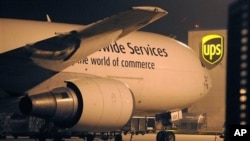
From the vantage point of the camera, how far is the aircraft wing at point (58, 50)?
10438 mm

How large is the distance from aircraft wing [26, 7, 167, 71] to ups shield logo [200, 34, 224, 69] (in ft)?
146

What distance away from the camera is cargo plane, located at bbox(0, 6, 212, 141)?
1095cm

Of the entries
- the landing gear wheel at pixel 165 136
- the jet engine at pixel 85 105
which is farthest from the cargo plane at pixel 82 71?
the landing gear wheel at pixel 165 136

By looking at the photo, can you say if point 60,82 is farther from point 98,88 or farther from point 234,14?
point 234,14

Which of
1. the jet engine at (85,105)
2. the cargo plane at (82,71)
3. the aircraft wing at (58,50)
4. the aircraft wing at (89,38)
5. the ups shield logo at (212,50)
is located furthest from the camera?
the ups shield logo at (212,50)

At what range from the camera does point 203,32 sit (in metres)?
55.9

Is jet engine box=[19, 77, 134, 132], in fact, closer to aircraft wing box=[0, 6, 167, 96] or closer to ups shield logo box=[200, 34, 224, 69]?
aircraft wing box=[0, 6, 167, 96]

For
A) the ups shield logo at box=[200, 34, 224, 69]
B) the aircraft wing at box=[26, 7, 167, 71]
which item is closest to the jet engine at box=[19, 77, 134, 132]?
the aircraft wing at box=[26, 7, 167, 71]

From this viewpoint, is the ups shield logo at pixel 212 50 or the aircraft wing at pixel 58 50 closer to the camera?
the aircraft wing at pixel 58 50

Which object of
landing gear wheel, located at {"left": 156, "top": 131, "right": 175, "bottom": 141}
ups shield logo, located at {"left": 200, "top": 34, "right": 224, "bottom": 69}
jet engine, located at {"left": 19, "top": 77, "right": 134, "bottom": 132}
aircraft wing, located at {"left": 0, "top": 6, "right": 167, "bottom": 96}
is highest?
ups shield logo, located at {"left": 200, "top": 34, "right": 224, "bottom": 69}

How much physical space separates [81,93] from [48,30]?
2.93 metres

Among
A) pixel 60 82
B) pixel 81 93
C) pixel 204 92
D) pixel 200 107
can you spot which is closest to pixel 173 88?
pixel 204 92

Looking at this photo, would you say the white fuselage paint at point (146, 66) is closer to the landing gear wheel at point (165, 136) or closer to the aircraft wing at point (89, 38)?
the landing gear wheel at point (165, 136)

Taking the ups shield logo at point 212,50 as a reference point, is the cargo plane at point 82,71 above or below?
below
